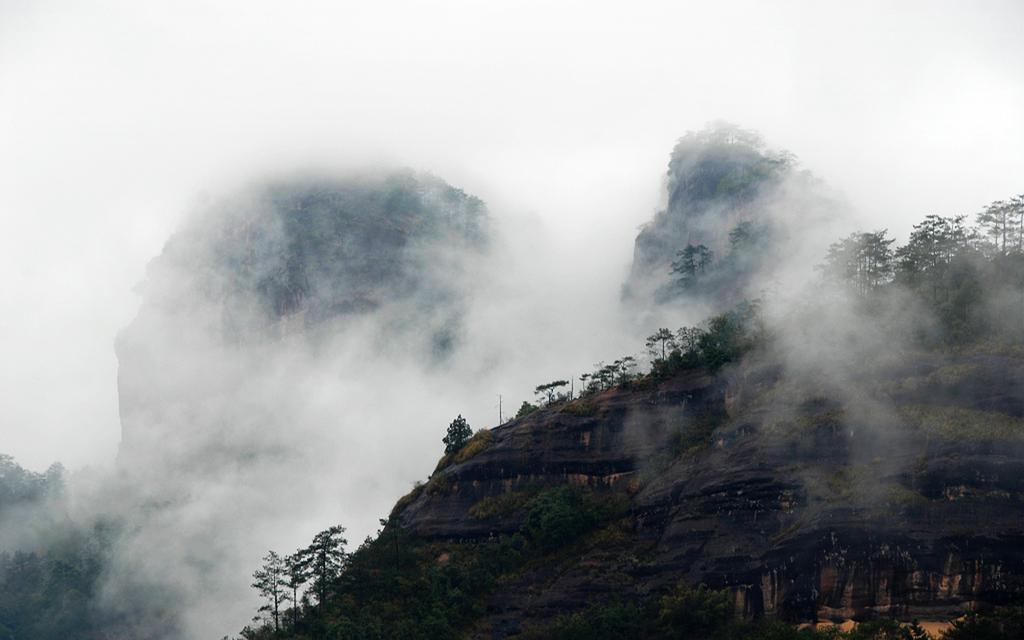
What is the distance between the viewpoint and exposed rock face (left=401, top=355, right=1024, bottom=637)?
3649 inches

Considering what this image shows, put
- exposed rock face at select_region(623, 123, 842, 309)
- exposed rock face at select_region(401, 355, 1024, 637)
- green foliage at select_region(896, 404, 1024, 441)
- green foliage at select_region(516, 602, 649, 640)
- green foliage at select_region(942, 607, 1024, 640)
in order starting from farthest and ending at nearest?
exposed rock face at select_region(623, 123, 842, 309) < green foliage at select_region(516, 602, 649, 640) < green foliage at select_region(896, 404, 1024, 441) < exposed rock face at select_region(401, 355, 1024, 637) < green foliage at select_region(942, 607, 1024, 640)

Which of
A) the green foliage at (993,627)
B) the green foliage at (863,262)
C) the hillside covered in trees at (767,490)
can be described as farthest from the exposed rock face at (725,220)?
the green foliage at (993,627)

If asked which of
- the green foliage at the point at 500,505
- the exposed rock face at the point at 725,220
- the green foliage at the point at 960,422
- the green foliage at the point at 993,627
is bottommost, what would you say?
the green foliage at the point at 993,627

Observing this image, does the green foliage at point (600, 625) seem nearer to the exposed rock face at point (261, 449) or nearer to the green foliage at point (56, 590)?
the exposed rock face at point (261, 449)

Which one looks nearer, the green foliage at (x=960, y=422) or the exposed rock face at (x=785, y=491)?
the exposed rock face at (x=785, y=491)

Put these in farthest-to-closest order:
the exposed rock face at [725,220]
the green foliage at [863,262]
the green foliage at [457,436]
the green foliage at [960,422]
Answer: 1. the exposed rock face at [725,220]
2. the green foliage at [457,436]
3. the green foliage at [863,262]
4. the green foliage at [960,422]

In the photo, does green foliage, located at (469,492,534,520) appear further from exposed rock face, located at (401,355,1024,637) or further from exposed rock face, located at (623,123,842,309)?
exposed rock face, located at (623,123,842,309)

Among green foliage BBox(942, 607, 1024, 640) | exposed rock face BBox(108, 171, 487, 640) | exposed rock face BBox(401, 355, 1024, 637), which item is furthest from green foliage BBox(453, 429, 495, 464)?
green foliage BBox(942, 607, 1024, 640)

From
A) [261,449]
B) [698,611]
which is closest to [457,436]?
[698,611]

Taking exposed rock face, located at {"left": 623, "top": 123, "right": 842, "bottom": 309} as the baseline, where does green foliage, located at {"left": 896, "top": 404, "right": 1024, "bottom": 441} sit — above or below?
below

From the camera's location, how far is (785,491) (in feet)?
334

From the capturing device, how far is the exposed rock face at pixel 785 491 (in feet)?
304

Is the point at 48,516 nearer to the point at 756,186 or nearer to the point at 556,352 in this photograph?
the point at 556,352

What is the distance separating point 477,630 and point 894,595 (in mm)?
35755
